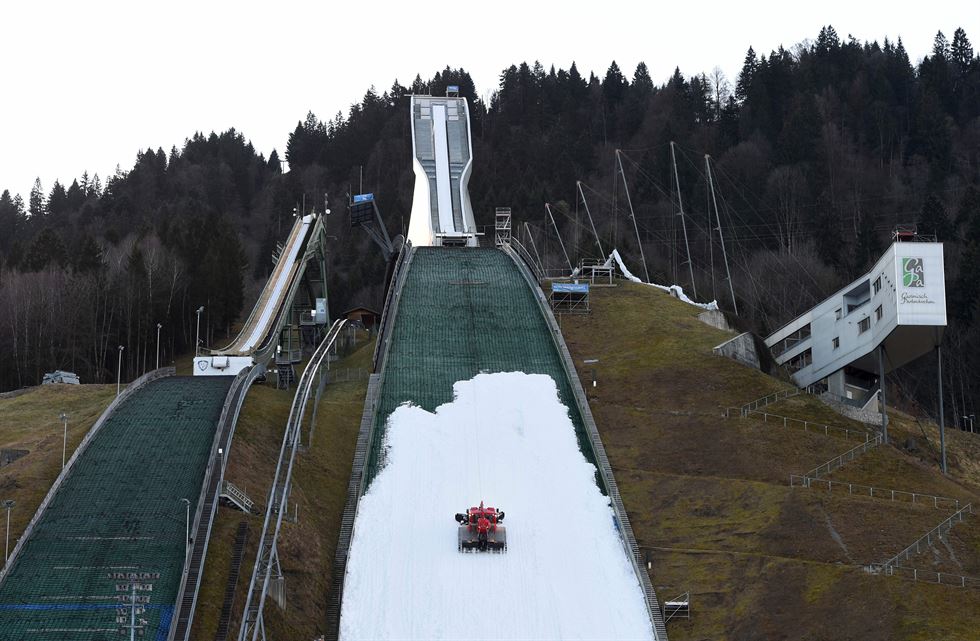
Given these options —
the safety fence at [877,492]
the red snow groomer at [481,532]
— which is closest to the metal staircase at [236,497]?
the red snow groomer at [481,532]

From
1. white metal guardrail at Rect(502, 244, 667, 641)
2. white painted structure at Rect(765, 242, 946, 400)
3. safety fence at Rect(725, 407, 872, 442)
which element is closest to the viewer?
white metal guardrail at Rect(502, 244, 667, 641)

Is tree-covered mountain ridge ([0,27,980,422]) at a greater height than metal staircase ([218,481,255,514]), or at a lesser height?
greater

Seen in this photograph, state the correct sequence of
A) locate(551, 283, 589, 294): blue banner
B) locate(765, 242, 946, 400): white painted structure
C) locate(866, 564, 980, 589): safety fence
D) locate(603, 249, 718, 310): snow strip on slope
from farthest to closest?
locate(603, 249, 718, 310): snow strip on slope, locate(551, 283, 589, 294): blue banner, locate(765, 242, 946, 400): white painted structure, locate(866, 564, 980, 589): safety fence

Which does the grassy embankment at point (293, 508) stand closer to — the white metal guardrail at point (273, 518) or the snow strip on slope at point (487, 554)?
the white metal guardrail at point (273, 518)

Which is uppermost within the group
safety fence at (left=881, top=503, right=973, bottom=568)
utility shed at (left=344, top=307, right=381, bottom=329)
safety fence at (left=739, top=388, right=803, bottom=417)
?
utility shed at (left=344, top=307, right=381, bottom=329)

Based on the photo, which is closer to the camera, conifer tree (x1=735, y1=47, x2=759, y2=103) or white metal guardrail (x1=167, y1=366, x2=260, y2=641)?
white metal guardrail (x1=167, y1=366, x2=260, y2=641)

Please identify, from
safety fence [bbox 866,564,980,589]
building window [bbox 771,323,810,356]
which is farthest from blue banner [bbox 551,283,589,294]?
safety fence [bbox 866,564,980,589]

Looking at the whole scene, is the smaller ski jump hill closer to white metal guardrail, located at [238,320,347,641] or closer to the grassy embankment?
the grassy embankment

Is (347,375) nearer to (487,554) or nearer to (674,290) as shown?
(487,554)
